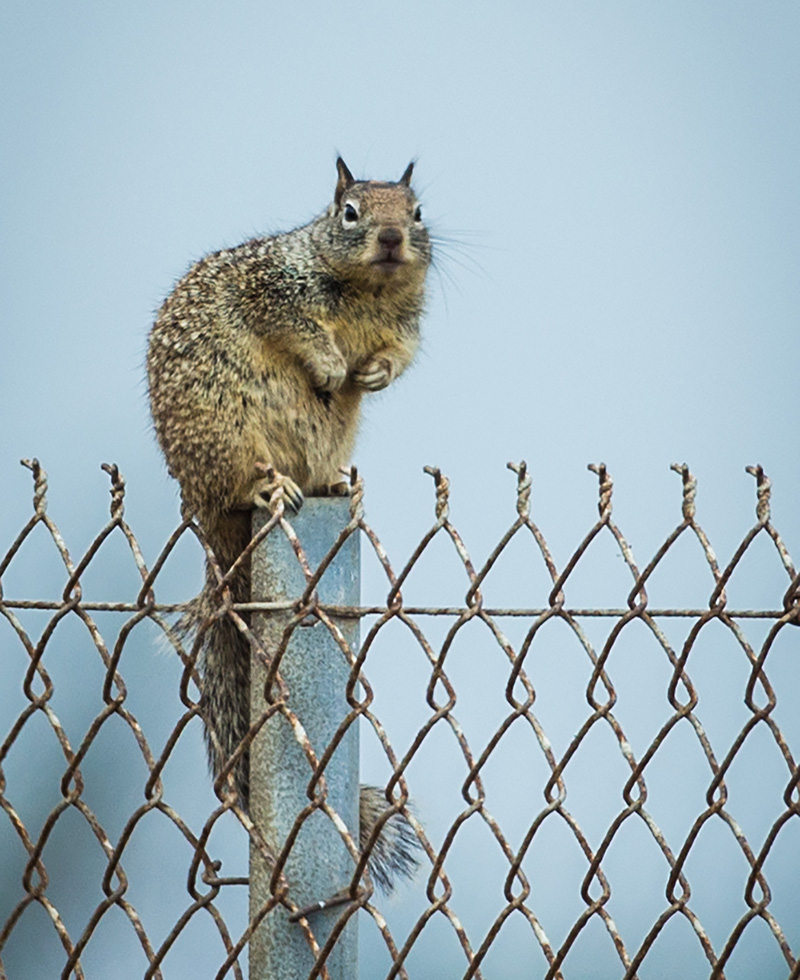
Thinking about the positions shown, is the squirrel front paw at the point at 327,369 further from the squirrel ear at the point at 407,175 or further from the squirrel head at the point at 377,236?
the squirrel ear at the point at 407,175

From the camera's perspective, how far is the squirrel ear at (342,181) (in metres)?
1.97

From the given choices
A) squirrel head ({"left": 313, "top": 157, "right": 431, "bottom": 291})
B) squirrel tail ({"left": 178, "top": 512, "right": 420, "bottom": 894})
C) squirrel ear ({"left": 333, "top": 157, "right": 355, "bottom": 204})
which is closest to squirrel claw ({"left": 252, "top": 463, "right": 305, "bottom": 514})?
squirrel tail ({"left": 178, "top": 512, "right": 420, "bottom": 894})

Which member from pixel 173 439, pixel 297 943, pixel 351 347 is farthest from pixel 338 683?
pixel 351 347

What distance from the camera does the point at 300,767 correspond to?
4.28 feet

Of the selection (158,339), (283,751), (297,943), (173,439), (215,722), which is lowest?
(297,943)

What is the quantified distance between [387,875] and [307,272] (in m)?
0.84

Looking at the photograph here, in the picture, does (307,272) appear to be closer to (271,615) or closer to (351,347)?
(351,347)

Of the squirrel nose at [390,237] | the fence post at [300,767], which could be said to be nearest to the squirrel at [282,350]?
the squirrel nose at [390,237]

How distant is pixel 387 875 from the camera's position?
57.9 inches

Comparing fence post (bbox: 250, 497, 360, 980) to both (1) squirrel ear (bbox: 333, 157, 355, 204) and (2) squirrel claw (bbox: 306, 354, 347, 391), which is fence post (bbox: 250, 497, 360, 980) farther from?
(1) squirrel ear (bbox: 333, 157, 355, 204)

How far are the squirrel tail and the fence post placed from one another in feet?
0.33

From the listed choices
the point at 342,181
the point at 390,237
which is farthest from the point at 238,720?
the point at 342,181

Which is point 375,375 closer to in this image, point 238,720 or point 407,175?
point 407,175

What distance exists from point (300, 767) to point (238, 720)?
0.25 meters
